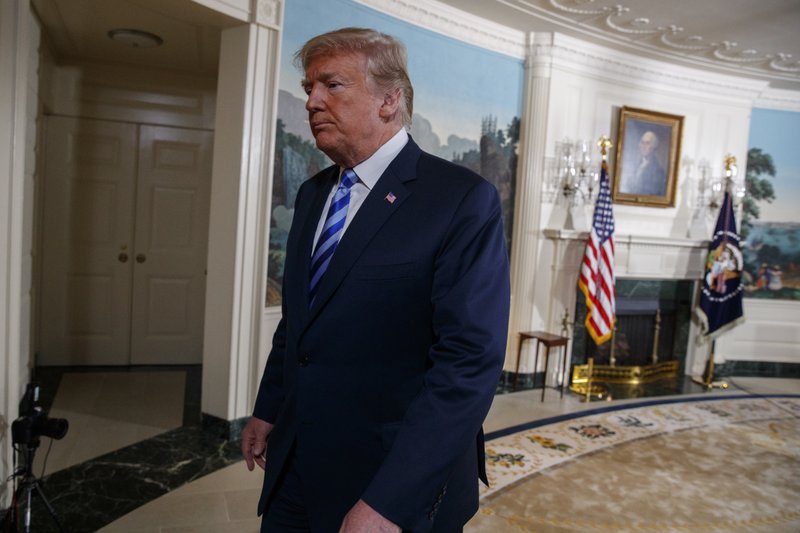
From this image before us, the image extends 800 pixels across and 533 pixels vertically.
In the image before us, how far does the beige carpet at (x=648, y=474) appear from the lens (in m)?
3.42

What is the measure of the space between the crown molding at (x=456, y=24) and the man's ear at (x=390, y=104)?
3.49 metres

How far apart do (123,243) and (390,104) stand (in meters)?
5.22

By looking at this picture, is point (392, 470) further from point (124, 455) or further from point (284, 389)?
point (124, 455)

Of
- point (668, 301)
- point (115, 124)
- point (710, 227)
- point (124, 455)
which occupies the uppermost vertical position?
point (115, 124)

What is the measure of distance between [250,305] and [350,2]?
2.27 m

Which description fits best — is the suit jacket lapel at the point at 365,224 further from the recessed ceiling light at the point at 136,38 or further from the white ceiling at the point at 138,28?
the recessed ceiling light at the point at 136,38

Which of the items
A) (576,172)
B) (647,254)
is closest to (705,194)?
(647,254)

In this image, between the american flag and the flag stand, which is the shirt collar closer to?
the american flag

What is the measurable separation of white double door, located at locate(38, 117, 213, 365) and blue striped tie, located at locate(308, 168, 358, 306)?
4.98 meters

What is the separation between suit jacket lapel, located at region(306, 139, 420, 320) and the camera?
1.34 metres

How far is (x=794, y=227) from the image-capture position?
764 centimetres

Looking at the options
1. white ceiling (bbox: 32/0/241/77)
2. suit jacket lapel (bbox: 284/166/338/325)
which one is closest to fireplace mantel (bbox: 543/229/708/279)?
white ceiling (bbox: 32/0/241/77)

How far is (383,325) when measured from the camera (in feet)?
4.36

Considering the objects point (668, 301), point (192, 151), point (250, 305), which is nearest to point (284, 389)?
point (250, 305)
